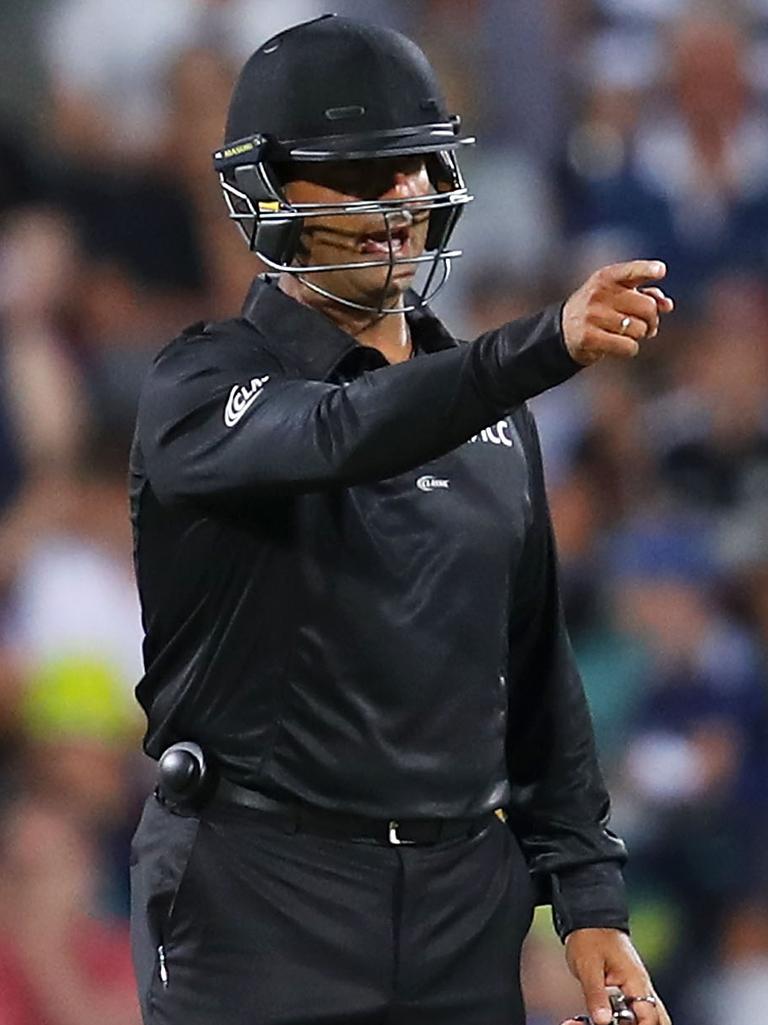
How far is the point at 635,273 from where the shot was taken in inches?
75.9

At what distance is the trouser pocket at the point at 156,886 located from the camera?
2.42m

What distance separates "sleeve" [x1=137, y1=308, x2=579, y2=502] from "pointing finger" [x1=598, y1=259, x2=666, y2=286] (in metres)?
0.08

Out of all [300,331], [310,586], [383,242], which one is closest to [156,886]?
[310,586]

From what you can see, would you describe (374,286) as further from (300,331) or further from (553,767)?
(553,767)

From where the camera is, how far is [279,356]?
7.91ft

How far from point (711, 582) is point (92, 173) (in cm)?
171

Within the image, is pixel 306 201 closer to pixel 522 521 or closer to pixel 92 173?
pixel 522 521

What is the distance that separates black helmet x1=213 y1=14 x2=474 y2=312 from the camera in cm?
242

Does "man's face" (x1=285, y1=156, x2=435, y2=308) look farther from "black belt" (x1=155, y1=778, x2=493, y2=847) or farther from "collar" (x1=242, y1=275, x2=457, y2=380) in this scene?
"black belt" (x1=155, y1=778, x2=493, y2=847)

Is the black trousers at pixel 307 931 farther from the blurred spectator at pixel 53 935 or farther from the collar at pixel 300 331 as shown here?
the blurred spectator at pixel 53 935

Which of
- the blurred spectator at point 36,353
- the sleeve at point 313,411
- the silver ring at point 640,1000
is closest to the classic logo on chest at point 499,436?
the sleeve at point 313,411

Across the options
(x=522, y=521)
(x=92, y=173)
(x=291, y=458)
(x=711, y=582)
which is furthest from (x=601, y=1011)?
(x=92, y=173)

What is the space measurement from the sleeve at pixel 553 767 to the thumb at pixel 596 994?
0.05 m

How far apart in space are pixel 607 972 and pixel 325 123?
1.00 metres
